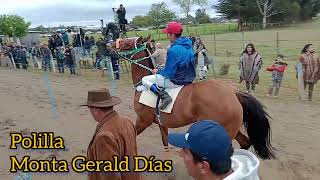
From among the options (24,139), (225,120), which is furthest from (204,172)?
(24,139)

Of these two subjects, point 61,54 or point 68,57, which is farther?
point 61,54

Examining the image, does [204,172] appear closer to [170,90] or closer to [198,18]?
[170,90]

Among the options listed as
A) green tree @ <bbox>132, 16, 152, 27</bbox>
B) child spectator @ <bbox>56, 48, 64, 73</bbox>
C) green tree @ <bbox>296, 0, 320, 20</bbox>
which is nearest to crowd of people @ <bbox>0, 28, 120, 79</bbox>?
child spectator @ <bbox>56, 48, 64, 73</bbox>

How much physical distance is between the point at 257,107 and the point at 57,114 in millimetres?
6089

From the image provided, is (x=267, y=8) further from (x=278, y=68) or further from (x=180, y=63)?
(x=180, y=63)

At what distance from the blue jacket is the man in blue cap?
373 cm

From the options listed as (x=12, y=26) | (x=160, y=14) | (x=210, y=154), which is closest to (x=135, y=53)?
(x=210, y=154)

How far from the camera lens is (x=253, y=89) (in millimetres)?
11422

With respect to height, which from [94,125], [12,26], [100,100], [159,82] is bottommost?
[94,125]

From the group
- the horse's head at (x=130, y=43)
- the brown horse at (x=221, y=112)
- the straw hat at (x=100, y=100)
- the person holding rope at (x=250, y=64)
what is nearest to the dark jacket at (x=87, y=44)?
the person holding rope at (x=250, y=64)

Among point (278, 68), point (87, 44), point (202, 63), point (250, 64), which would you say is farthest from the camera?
point (87, 44)

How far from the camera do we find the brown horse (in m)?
5.24

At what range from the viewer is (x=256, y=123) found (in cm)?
565

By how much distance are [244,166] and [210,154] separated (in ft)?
1.06
